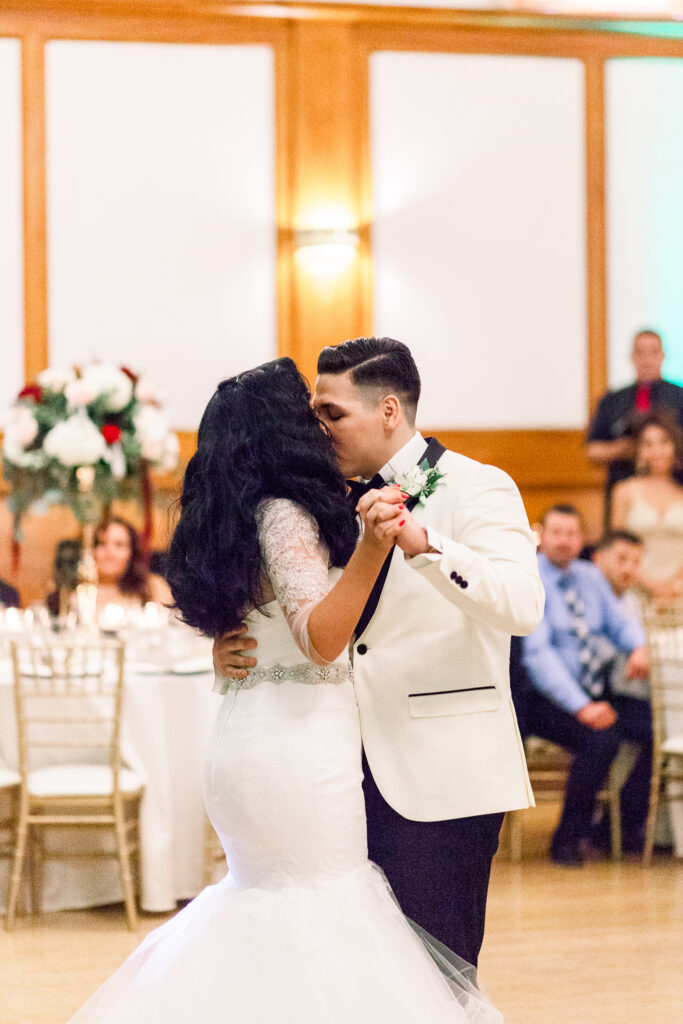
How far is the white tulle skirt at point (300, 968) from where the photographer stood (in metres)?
1.87

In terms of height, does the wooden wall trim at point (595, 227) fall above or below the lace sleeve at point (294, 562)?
above

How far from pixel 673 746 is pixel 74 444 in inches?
103

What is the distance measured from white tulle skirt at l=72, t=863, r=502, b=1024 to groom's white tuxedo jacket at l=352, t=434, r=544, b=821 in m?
0.18

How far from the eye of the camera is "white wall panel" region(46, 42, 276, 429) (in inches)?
277

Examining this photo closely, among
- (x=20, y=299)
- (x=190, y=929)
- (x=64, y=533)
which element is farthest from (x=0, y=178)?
(x=190, y=929)

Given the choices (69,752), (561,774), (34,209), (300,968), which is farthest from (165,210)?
(300,968)

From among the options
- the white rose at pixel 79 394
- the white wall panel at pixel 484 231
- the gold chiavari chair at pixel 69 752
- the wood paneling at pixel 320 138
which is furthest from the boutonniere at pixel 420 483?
the white wall panel at pixel 484 231

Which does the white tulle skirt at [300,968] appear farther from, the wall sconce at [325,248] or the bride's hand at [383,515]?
the wall sconce at [325,248]

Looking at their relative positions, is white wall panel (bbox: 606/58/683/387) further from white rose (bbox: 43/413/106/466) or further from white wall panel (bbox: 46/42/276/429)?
white rose (bbox: 43/413/106/466)

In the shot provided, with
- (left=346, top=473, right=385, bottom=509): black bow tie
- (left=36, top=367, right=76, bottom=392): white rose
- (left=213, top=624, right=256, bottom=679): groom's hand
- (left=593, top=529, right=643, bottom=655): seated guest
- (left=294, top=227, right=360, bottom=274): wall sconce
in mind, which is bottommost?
(left=593, top=529, right=643, bottom=655): seated guest

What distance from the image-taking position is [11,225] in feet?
22.9

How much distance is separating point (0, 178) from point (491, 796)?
583 cm

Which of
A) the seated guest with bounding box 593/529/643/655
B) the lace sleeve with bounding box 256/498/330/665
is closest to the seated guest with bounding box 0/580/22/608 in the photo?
the seated guest with bounding box 593/529/643/655

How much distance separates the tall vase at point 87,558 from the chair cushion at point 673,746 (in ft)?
7.52
